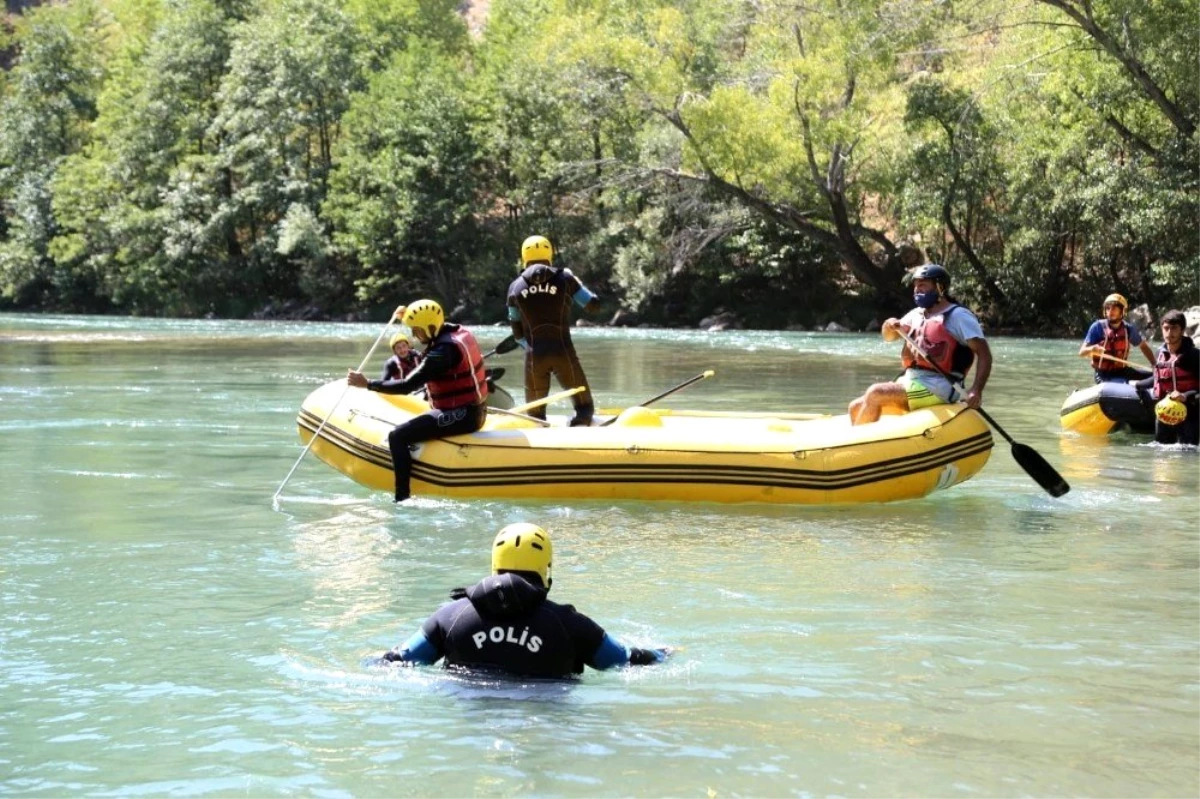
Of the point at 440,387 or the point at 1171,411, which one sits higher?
the point at 440,387

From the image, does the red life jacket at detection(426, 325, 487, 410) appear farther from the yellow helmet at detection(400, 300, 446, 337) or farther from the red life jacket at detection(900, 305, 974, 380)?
the red life jacket at detection(900, 305, 974, 380)

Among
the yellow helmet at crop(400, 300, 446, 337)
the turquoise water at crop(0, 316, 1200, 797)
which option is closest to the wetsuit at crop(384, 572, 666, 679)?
the turquoise water at crop(0, 316, 1200, 797)

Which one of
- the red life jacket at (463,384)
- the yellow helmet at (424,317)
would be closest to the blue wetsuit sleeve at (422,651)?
the yellow helmet at (424,317)

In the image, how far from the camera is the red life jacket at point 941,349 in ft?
28.7

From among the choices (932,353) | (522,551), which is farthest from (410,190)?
(522,551)

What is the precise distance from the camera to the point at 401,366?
32.6 feet

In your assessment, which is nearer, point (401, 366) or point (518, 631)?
point (518, 631)

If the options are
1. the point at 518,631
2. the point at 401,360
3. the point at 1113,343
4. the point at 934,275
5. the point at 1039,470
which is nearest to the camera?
the point at 518,631

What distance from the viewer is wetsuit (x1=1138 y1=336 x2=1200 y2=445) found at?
37.6 ft

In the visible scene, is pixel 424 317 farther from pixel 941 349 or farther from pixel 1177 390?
pixel 1177 390

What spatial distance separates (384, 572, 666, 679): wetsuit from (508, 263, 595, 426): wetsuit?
5018mm

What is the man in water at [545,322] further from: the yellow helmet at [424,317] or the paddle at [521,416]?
the yellow helmet at [424,317]

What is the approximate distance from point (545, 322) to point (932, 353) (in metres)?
2.60

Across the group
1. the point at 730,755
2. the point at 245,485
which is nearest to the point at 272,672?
the point at 730,755
